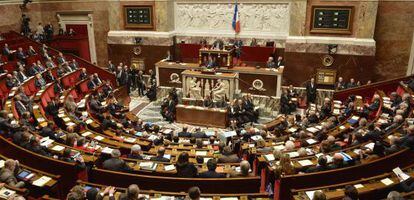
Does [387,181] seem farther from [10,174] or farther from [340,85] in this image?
[340,85]

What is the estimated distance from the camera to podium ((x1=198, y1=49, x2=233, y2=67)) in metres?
15.3

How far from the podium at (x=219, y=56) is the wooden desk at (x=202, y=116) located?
3466 mm

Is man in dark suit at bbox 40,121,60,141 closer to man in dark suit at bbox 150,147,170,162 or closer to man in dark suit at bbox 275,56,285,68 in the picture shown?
man in dark suit at bbox 150,147,170,162

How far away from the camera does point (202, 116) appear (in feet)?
41.7

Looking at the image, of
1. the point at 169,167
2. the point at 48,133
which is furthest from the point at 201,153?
the point at 48,133

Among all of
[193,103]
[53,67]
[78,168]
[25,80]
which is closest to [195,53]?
[193,103]

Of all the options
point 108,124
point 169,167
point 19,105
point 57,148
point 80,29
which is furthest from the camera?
point 80,29

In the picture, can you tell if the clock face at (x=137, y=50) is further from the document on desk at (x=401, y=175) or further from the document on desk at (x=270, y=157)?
the document on desk at (x=401, y=175)

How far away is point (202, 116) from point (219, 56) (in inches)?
151

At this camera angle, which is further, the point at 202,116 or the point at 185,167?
the point at 202,116

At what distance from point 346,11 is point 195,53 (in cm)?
711

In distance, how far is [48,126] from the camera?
27.5ft

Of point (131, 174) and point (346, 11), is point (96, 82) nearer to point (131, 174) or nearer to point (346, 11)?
point (131, 174)

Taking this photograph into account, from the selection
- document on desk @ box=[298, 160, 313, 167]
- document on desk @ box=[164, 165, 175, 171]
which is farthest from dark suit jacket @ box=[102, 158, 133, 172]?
document on desk @ box=[298, 160, 313, 167]
